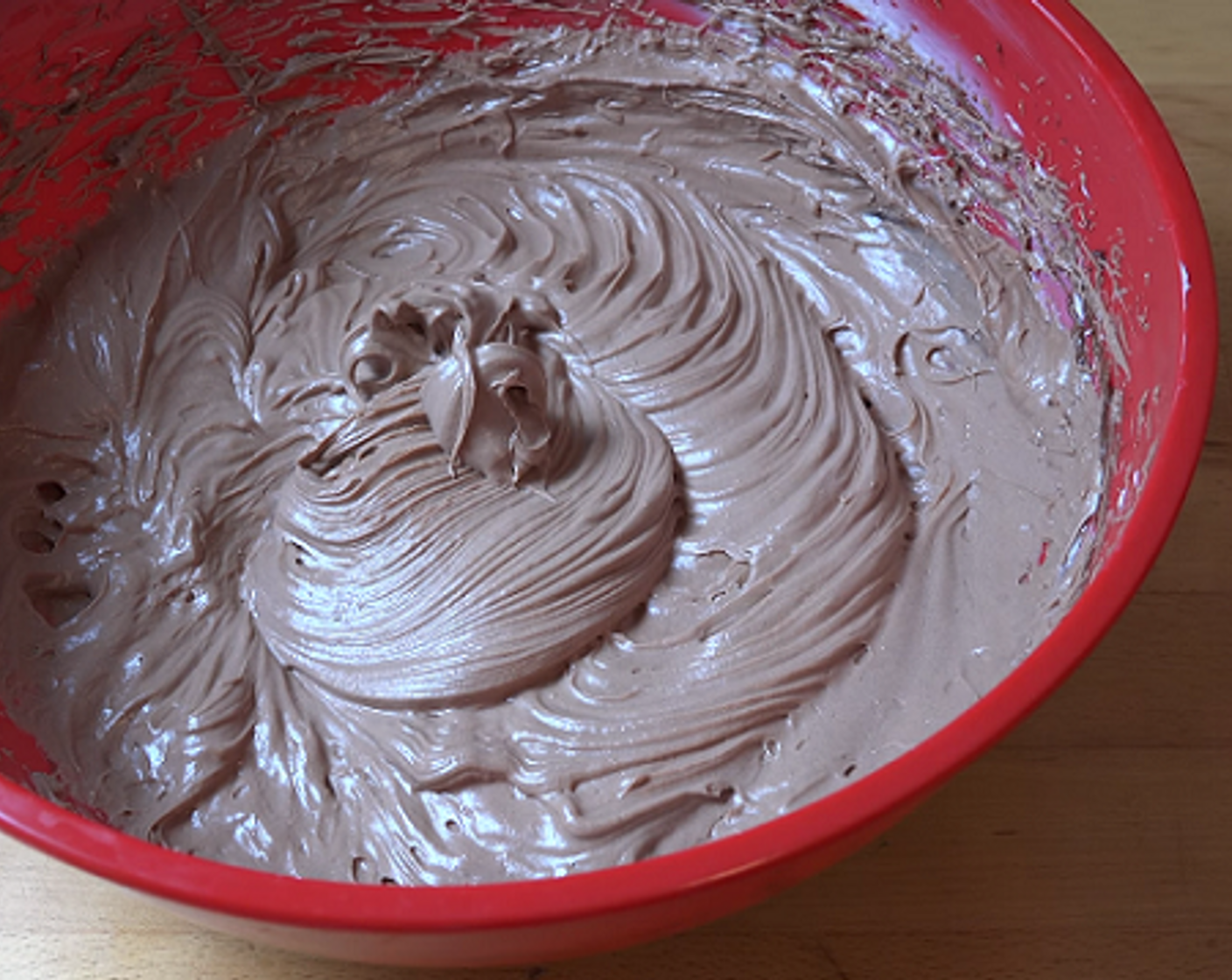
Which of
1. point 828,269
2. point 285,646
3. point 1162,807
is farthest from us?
point 828,269

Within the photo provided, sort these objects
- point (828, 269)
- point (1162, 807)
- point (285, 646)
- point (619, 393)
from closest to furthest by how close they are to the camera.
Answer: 1. point (1162, 807)
2. point (285, 646)
3. point (619, 393)
4. point (828, 269)

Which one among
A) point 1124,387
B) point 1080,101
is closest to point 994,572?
point 1124,387

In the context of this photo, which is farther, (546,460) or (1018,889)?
(546,460)

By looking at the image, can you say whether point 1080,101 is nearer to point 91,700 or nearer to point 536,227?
point 536,227

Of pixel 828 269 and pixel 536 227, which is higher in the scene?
pixel 828 269
